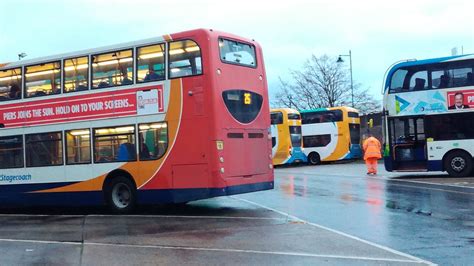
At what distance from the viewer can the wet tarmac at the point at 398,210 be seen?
→ 26.6 ft

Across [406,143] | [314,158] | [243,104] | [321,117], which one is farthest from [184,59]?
[314,158]

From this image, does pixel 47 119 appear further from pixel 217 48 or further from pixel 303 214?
pixel 303 214

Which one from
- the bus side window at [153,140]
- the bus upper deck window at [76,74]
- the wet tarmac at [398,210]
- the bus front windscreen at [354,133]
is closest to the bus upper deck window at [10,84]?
the bus upper deck window at [76,74]

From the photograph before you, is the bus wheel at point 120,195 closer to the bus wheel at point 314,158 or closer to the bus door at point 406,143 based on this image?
the bus door at point 406,143

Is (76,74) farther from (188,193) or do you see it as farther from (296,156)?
(296,156)

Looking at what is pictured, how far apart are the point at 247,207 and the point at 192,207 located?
1734mm

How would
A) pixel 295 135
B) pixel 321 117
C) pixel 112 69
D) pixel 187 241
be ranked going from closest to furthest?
pixel 187 241
pixel 112 69
pixel 295 135
pixel 321 117

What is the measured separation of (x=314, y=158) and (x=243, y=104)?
25.1 metres

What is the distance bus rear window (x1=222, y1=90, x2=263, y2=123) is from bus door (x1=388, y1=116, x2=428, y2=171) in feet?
28.9

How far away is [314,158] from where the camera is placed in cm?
3725

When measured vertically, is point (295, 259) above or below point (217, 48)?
below

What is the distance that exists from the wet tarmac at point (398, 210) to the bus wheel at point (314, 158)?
17.4 meters

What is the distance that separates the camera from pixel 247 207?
13.5 m

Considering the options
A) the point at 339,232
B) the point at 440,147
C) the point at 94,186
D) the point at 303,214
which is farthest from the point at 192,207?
the point at 440,147
